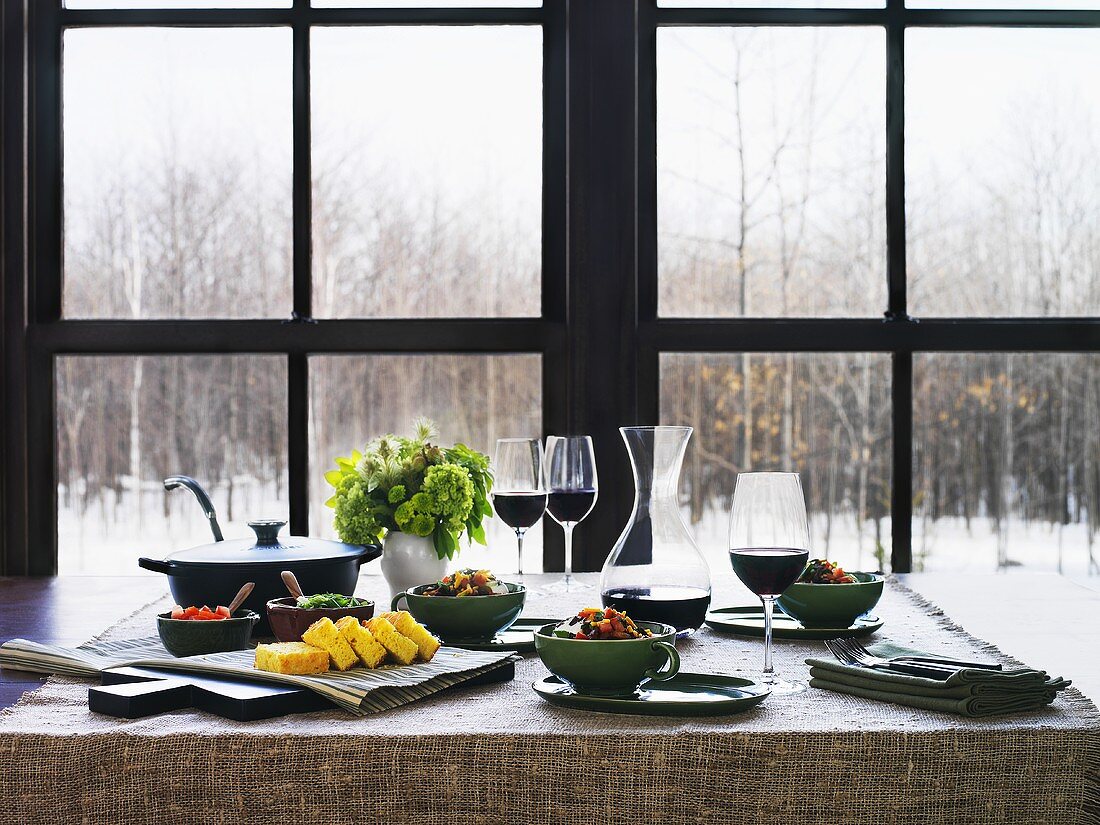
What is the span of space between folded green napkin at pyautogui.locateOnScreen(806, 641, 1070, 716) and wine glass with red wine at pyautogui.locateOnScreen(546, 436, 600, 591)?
23.5 inches

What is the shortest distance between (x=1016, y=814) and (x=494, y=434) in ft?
5.37

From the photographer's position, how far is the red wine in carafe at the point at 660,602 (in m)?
1.34

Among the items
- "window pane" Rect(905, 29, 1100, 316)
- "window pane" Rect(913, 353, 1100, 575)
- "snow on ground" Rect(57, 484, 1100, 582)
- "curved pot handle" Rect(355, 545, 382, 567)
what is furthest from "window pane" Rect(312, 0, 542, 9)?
"curved pot handle" Rect(355, 545, 382, 567)

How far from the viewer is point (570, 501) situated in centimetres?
169

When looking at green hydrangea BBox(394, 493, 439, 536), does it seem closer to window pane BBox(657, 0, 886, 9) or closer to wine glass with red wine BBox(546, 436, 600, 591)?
wine glass with red wine BBox(546, 436, 600, 591)

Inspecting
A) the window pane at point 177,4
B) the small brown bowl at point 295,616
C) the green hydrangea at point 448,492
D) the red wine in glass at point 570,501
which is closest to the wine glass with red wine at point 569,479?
the red wine in glass at point 570,501

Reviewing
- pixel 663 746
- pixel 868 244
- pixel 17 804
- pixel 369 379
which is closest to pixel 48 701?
pixel 17 804

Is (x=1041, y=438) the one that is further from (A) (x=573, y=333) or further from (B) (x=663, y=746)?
(B) (x=663, y=746)

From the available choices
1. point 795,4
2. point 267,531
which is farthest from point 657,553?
point 795,4

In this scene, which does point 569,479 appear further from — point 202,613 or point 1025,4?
point 1025,4

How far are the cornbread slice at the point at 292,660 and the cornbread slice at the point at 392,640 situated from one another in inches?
2.3

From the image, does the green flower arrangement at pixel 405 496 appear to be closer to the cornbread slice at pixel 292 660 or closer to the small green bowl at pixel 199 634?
the small green bowl at pixel 199 634

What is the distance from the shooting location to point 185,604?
4.76ft

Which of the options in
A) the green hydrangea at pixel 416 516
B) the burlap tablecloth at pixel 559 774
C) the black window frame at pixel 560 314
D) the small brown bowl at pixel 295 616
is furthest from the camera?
the black window frame at pixel 560 314
